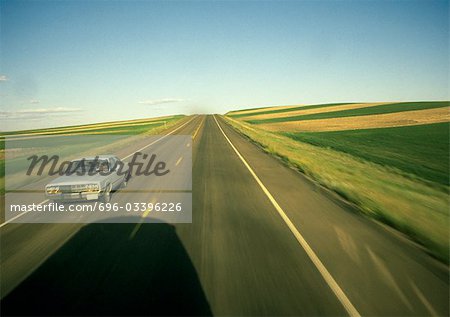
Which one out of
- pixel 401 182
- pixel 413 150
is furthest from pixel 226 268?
pixel 413 150

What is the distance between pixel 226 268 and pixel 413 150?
79.7 feet

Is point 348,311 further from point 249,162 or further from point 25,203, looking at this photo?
point 249,162

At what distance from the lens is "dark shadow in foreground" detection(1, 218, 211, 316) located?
3965 mm

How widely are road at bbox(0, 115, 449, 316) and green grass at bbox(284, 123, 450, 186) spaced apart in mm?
10778

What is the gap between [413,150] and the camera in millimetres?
23516

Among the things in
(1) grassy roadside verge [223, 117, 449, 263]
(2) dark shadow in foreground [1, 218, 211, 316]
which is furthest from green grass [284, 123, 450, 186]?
(2) dark shadow in foreground [1, 218, 211, 316]

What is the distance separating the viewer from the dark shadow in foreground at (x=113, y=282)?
3965mm

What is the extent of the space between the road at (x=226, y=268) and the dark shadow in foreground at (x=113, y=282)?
0.02 m

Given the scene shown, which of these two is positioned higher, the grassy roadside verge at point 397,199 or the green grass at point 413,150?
the grassy roadside verge at point 397,199

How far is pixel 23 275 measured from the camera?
4855 millimetres

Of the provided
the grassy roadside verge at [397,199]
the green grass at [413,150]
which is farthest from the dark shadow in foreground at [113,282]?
the green grass at [413,150]

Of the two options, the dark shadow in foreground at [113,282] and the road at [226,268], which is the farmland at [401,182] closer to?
Answer: the road at [226,268]

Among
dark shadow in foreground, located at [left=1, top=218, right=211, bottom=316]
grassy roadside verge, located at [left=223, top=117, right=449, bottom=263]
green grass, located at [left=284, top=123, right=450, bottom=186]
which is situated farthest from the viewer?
green grass, located at [left=284, top=123, right=450, bottom=186]

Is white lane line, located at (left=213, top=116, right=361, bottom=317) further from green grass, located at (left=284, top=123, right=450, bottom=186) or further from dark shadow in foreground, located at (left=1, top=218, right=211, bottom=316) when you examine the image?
green grass, located at (left=284, top=123, right=450, bottom=186)
